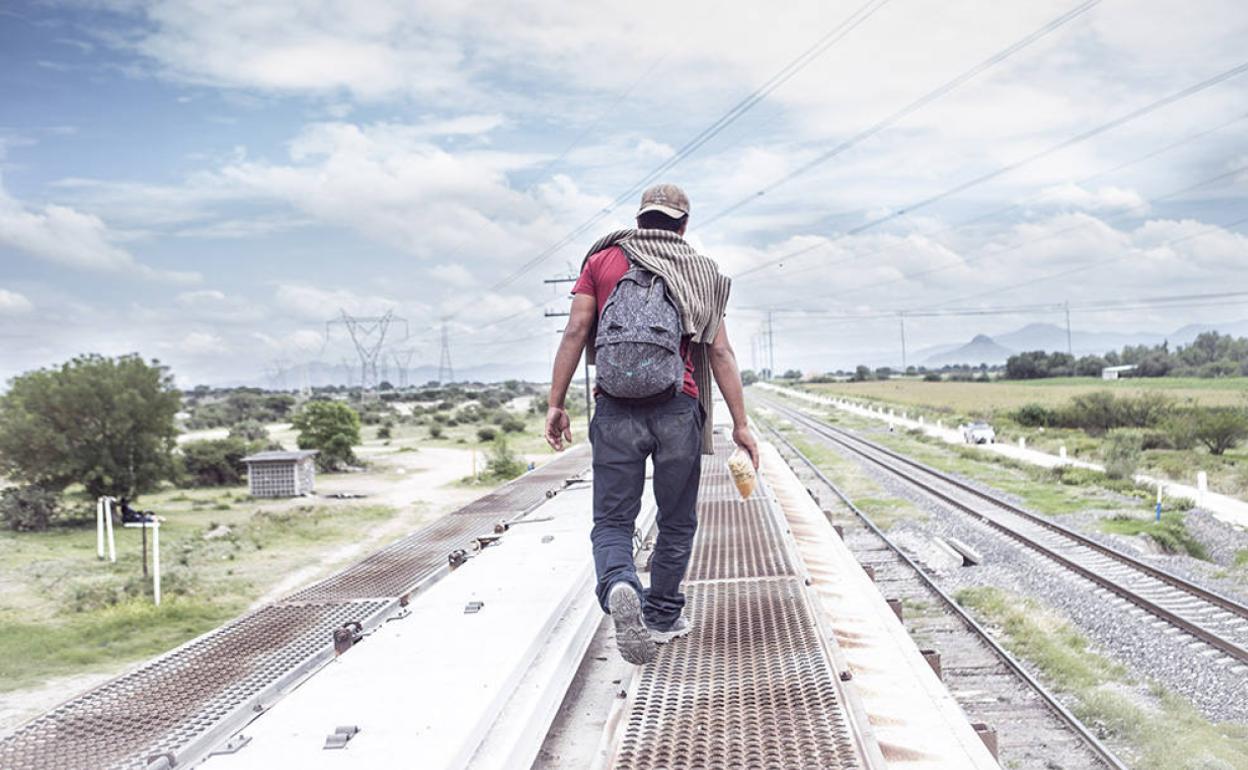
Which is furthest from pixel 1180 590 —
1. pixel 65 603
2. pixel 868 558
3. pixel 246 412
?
pixel 246 412

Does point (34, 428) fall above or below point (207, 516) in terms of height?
above

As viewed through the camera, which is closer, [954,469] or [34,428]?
[34,428]

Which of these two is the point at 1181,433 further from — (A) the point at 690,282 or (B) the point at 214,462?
(A) the point at 690,282

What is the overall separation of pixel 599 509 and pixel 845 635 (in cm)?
205

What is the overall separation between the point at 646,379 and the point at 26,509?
22737 millimetres

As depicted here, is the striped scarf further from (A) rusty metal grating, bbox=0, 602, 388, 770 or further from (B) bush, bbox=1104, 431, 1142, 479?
(B) bush, bbox=1104, 431, 1142, 479

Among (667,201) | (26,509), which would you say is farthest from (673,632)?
(26,509)

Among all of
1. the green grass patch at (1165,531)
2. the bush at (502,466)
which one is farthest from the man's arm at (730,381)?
the bush at (502,466)

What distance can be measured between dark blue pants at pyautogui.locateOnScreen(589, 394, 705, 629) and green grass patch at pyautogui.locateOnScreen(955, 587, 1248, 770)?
415 cm

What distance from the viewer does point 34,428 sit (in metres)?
22.1

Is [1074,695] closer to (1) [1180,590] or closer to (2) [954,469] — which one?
(1) [1180,590]

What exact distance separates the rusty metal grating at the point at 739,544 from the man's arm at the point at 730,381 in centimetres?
158

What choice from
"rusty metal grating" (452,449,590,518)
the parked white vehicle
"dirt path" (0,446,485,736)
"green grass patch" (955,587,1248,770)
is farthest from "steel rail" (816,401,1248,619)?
the parked white vehicle

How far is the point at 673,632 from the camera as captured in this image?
377 cm
